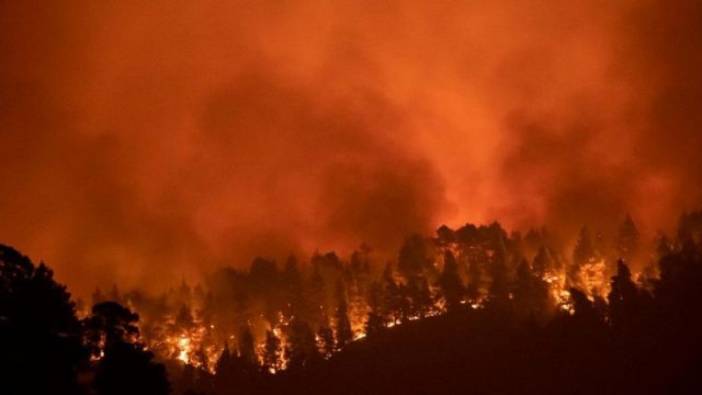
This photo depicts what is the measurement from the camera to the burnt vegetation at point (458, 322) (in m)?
111

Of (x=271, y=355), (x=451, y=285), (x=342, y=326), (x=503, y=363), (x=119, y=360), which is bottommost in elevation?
(x=119, y=360)

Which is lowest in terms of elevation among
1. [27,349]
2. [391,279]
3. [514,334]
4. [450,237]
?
[27,349]

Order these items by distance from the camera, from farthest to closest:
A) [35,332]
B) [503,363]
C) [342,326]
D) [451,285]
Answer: [451,285]
[342,326]
[503,363]
[35,332]

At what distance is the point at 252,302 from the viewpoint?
494 feet

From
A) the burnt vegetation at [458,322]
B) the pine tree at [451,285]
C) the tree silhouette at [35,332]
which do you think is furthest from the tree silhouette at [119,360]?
the pine tree at [451,285]

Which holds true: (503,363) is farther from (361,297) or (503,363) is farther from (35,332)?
(35,332)

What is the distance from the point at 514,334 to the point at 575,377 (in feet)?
52.5

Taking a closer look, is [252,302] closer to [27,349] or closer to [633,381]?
[633,381]

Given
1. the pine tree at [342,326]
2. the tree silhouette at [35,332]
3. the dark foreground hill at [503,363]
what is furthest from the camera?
the pine tree at [342,326]

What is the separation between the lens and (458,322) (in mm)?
130375

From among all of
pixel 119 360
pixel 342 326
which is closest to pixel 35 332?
pixel 119 360

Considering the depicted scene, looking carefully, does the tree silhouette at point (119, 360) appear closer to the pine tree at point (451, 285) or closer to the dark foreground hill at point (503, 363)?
the dark foreground hill at point (503, 363)

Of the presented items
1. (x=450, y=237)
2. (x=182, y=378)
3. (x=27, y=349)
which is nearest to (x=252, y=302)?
(x=182, y=378)

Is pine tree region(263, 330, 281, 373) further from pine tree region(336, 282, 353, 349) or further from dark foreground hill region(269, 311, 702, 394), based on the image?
pine tree region(336, 282, 353, 349)
